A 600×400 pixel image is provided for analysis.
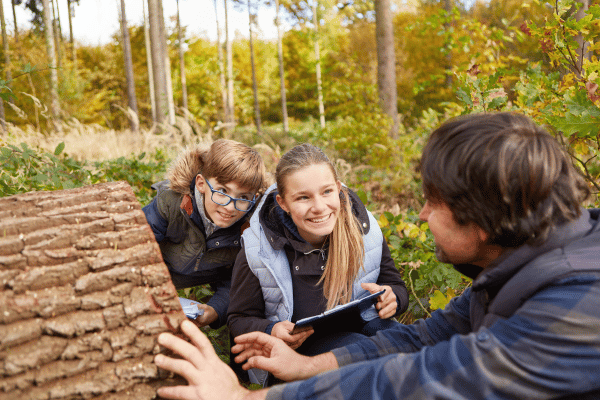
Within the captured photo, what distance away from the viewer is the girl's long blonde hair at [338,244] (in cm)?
220

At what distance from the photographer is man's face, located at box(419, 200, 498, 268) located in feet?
4.23

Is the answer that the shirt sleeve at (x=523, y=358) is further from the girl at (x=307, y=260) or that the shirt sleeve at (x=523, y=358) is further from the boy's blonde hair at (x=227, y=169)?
the boy's blonde hair at (x=227, y=169)

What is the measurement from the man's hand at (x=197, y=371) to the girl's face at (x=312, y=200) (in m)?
0.93

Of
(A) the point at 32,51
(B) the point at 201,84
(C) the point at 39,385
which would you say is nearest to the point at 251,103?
(B) the point at 201,84

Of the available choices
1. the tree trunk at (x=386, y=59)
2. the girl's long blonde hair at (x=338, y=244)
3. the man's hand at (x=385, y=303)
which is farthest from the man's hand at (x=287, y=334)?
the tree trunk at (x=386, y=59)

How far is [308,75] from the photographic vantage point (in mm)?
27078

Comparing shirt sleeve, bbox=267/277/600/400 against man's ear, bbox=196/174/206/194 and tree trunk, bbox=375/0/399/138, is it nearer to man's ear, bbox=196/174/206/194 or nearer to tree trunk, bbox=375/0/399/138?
man's ear, bbox=196/174/206/194

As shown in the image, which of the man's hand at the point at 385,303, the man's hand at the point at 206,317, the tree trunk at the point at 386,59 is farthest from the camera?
the tree trunk at the point at 386,59

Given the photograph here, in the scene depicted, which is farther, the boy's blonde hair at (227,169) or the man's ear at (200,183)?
the man's ear at (200,183)

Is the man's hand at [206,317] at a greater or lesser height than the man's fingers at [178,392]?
lesser

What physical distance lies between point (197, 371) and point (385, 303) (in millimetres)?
1140

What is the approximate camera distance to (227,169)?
263cm

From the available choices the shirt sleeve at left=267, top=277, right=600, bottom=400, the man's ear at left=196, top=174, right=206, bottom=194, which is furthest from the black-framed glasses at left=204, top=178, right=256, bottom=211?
the shirt sleeve at left=267, top=277, right=600, bottom=400

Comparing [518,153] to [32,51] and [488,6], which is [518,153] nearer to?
[32,51]
